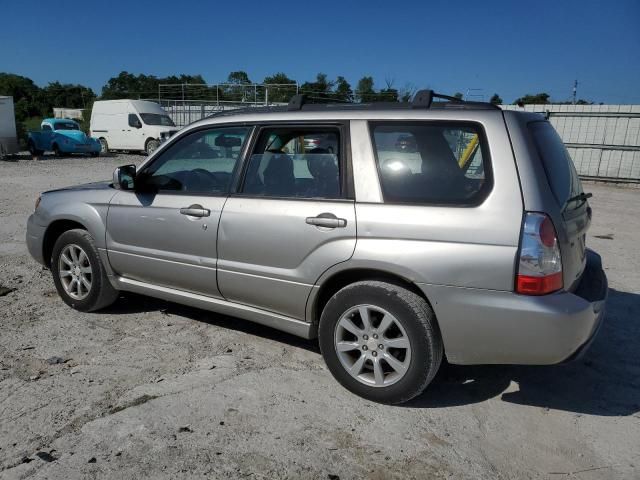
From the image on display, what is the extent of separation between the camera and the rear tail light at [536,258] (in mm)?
2785

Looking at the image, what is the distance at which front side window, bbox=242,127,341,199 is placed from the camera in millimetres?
3486

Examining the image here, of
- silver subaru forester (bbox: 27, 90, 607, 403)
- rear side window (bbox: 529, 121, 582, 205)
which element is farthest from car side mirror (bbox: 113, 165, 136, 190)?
rear side window (bbox: 529, 121, 582, 205)

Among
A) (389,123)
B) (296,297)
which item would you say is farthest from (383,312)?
(389,123)

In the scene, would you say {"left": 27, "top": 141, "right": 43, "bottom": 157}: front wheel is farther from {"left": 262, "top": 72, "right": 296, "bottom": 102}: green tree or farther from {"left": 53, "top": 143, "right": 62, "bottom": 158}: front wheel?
{"left": 262, "top": 72, "right": 296, "bottom": 102}: green tree

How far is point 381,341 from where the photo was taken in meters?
3.21

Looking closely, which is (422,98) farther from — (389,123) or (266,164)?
(266,164)

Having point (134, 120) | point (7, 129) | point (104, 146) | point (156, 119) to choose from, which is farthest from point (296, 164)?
point (104, 146)

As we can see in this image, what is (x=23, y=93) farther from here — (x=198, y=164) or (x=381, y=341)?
(x=381, y=341)

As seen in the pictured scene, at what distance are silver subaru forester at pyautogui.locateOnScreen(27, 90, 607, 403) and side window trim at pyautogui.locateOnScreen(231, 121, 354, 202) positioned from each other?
0.01 meters

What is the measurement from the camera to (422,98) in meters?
3.34

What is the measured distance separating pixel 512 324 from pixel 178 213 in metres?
2.46

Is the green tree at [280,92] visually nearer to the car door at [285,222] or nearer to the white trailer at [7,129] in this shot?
the white trailer at [7,129]

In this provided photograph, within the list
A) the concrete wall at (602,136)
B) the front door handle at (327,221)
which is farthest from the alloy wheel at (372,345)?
the concrete wall at (602,136)

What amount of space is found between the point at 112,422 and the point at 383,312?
1.66 meters
